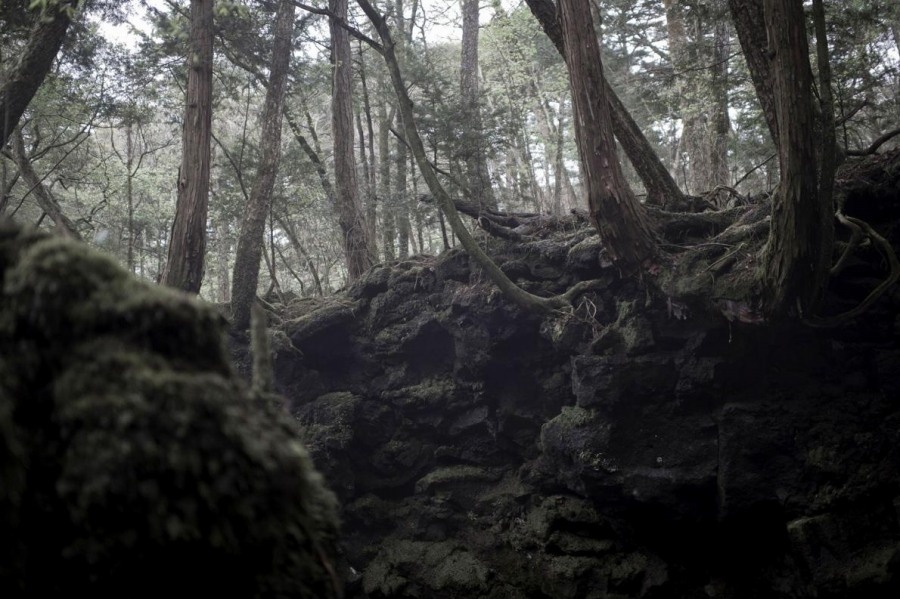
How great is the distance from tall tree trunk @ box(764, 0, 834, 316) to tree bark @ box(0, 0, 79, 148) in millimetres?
7292

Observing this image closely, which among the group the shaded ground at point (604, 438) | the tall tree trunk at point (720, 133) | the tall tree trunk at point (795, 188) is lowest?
the shaded ground at point (604, 438)

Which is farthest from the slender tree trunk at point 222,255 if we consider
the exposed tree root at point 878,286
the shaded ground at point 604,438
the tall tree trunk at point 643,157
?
the exposed tree root at point 878,286

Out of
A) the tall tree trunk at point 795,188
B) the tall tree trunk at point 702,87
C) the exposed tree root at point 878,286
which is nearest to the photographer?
the tall tree trunk at point 795,188

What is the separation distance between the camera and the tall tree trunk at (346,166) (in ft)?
39.3

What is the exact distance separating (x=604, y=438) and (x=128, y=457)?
696 cm

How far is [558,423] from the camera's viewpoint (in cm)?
800

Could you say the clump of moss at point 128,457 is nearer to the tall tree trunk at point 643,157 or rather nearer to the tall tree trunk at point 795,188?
the tall tree trunk at point 795,188

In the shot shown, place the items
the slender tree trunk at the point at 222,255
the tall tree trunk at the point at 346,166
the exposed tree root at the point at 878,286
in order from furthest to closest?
the slender tree trunk at the point at 222,255 < the tall tree trunk at the point at 346,166 < the exposed tree root at the point at 878,286

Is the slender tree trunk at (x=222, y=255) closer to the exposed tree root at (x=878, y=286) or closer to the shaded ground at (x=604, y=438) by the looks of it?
the shaded ground at (x=604, y=438)

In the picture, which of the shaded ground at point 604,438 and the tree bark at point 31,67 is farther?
the tree bark at point 31,67

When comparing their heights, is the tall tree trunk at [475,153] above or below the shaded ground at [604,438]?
above

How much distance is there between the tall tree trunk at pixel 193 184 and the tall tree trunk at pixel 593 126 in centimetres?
525

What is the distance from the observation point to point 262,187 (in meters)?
10.6

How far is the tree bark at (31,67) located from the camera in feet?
21.9
